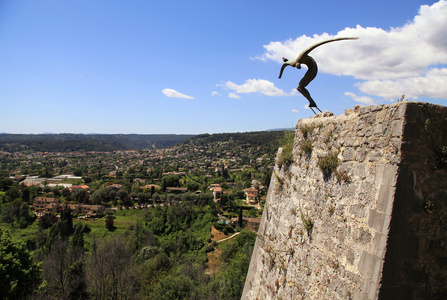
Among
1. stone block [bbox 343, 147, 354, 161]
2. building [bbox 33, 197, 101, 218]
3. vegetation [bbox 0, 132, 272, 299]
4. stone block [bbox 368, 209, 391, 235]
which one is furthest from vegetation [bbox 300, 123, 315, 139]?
building [bbox 33, 197, 101, 218]

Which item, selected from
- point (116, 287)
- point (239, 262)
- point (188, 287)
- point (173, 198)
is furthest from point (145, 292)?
point (173, 198)

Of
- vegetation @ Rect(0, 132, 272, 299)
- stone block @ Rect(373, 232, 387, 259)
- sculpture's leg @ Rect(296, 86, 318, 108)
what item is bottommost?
vegetation @ Rect(0, 132, 272, 299)

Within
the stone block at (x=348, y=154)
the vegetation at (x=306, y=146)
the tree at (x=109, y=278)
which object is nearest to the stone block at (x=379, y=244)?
the stone block at (x=348, y=154)

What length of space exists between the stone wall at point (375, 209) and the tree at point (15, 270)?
48.2ft

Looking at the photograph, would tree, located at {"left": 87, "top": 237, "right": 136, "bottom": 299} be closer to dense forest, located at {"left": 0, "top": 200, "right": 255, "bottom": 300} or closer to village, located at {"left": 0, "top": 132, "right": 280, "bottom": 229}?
dense forest, located at {"left": 0, "top": 200, "right": 255, "bottom": 300}

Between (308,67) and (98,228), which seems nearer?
(308,67)

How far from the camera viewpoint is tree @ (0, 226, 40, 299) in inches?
479

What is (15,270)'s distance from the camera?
13141mm

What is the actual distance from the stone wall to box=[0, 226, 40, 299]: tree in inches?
579

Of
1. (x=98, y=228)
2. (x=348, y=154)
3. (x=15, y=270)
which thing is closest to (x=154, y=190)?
(x=98, y=228)

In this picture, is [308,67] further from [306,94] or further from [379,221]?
[379,221]

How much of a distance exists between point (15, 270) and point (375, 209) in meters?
17.2

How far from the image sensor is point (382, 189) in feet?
8.30

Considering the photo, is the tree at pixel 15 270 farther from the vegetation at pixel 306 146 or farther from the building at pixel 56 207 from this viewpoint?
the building at pixel 56 207
